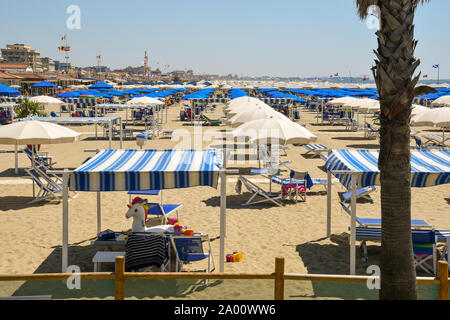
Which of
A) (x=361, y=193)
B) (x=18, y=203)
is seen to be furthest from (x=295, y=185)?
(x=18, y=203)

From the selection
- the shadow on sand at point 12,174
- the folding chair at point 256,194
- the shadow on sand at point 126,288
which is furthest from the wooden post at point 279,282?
the shadow on sand at point 12,174

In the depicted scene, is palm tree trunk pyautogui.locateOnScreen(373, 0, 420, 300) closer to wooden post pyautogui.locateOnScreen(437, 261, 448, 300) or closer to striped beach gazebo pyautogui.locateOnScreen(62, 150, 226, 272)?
wooden post pyautogui.locateOnScreen(437, 261, 448, 300)

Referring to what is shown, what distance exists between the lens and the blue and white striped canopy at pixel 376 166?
663 cm

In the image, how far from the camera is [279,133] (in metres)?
9.82

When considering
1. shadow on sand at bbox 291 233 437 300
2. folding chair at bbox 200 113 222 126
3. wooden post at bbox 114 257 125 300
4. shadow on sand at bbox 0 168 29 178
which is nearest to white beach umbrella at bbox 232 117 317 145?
shadow on sand at bbox 291 233 437 300

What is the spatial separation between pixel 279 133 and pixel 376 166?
10.2 ft

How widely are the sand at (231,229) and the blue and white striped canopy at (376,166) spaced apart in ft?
3.89

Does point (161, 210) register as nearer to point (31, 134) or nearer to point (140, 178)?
point (140, 178)

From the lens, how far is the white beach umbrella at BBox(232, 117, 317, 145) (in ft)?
31.9

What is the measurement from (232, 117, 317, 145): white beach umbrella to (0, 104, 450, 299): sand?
1.31 metres

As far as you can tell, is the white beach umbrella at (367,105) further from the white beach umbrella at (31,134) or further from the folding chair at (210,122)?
the white beach umbrella at (31,134)

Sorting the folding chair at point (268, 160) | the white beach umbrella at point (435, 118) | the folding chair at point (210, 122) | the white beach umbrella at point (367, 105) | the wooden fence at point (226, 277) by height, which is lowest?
the wooden fence at point (226, 277)
